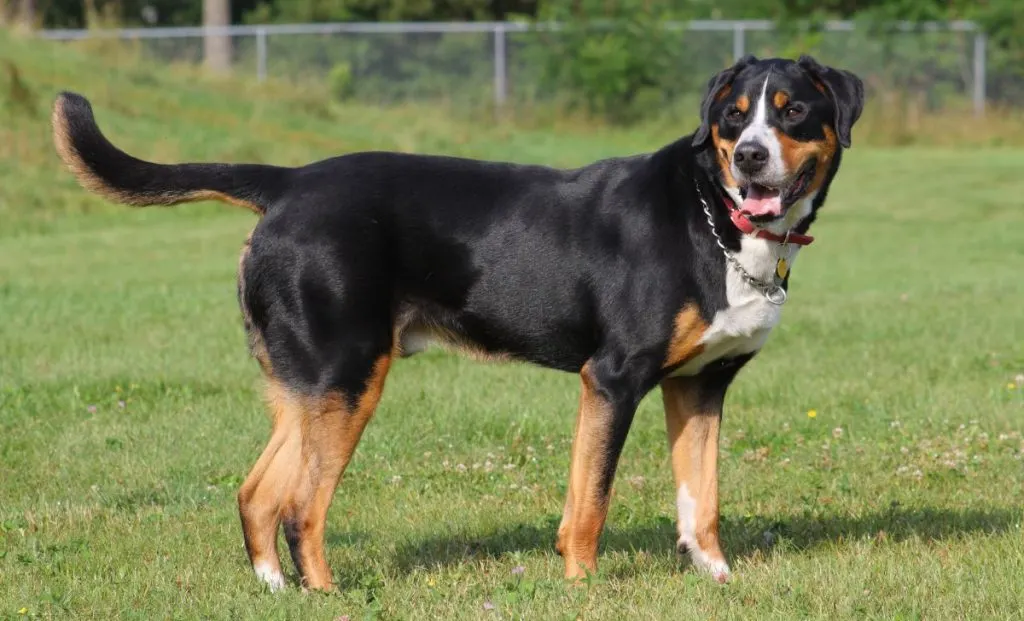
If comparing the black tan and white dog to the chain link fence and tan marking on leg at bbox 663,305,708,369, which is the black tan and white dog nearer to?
tan marking on leg at bbox 663,305,708,369

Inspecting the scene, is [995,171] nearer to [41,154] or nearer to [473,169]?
[41,154]

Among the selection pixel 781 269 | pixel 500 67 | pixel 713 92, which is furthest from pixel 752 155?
pixel 500 67

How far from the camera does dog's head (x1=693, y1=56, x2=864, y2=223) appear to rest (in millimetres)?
5535

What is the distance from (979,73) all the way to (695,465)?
1083 inches

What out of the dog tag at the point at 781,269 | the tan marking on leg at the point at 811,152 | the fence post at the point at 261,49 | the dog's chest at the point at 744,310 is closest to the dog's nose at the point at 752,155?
the tan marking on leg at the point at 811,152

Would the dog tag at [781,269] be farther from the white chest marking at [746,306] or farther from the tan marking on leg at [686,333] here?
the tan marking on leg at [686,333]

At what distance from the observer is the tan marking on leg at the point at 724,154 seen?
5.65m

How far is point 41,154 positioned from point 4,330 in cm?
1005

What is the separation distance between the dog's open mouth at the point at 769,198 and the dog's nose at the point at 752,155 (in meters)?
0.12

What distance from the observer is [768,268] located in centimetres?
577

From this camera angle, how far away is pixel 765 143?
548 cm

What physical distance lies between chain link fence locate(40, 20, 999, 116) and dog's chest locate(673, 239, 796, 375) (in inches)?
1054

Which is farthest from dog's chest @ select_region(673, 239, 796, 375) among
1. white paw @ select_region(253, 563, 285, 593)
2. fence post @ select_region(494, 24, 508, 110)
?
fence post @ select_region(494, 24, 508, 110)

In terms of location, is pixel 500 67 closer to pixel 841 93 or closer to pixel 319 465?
pixel 841 93
